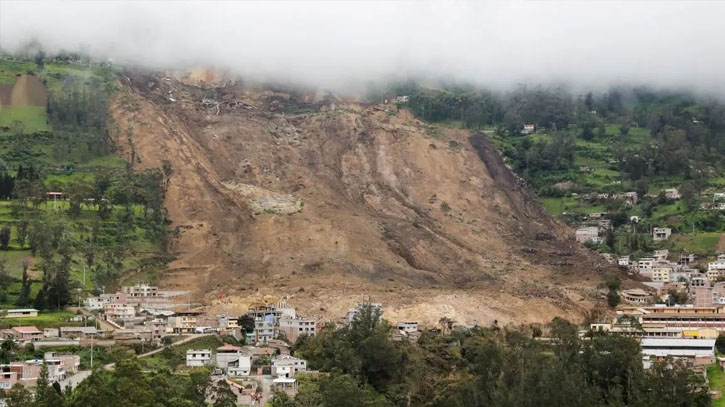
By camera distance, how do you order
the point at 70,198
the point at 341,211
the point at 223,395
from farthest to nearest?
the point at 341,211 < the point at 70,198 < the point at 223,395

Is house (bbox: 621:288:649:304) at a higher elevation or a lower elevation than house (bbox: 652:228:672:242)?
lower

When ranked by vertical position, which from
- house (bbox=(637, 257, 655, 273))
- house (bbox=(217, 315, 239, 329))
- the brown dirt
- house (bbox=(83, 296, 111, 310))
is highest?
the brown dirt

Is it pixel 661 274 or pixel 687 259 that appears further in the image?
pixel 687 259

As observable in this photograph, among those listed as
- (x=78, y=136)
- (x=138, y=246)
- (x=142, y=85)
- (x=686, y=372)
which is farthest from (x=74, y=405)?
(x=142, y=85)

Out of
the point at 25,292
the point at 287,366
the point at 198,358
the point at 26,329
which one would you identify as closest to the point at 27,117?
the point at 25,292

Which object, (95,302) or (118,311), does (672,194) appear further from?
(95,302)

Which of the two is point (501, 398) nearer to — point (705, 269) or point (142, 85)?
point (705, 269)

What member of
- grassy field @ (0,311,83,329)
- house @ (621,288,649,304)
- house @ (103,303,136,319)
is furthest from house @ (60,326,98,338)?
house @ (621,288,649,304)

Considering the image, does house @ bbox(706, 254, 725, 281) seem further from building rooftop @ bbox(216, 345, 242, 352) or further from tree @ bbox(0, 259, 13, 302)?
tree @ bbox(0, 259, 13, 302)
